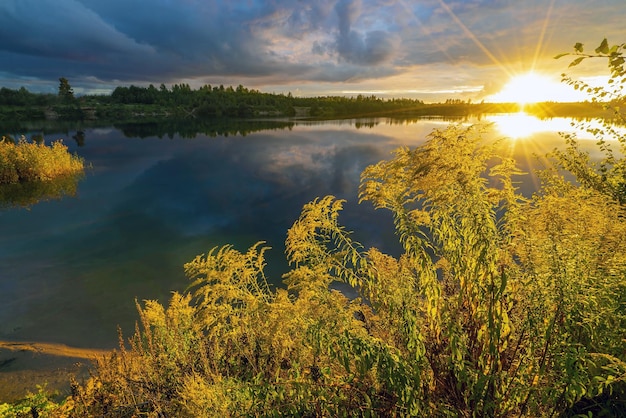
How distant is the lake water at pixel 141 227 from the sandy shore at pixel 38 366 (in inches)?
Result: 21.4

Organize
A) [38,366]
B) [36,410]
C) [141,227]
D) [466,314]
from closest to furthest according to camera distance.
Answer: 1. [466,314]
2. [36,410]
3. [38,366]
4. [141,227]

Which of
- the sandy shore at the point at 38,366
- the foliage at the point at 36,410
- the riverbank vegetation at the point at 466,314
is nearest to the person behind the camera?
the riverbank vegetation at the point at 466,314

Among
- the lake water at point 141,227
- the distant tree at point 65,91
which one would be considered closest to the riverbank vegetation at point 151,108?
the distant tree at point 65,91

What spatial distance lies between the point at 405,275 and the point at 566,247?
2320mm

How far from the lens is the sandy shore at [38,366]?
973 centimetres

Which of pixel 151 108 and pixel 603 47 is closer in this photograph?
pixel 603 47

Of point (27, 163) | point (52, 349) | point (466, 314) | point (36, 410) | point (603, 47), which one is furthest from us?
point (27, 163)

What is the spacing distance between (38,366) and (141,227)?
15.5 meters

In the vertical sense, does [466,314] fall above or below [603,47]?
below

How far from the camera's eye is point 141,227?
25.2m

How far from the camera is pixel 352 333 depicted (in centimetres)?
437

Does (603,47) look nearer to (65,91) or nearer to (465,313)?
(465,313)

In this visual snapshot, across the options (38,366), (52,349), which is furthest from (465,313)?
(52,349)

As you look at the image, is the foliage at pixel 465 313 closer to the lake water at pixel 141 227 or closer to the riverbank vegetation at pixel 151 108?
the lake water at pixel 141 227
